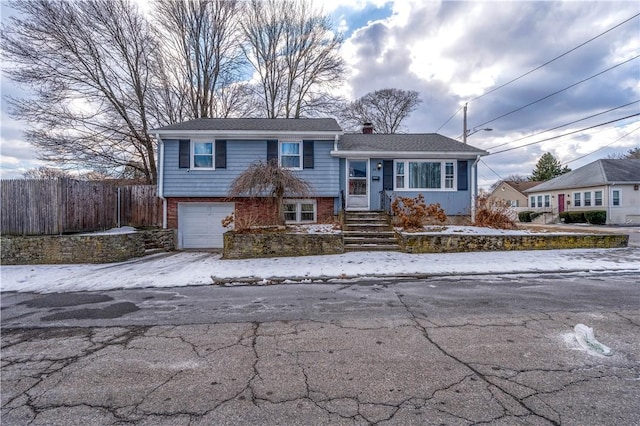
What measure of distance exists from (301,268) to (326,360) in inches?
192

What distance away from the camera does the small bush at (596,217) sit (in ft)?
76.3

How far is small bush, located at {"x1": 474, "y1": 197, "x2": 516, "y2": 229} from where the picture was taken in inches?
463

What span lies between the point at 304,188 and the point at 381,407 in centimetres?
931

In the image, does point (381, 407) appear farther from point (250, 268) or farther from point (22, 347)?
point (250, 268)

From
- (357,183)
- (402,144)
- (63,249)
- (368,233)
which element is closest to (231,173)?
(357,183)

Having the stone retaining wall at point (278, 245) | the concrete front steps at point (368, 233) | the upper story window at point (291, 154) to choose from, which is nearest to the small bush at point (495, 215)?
the concrete front steps at point (368, 233)

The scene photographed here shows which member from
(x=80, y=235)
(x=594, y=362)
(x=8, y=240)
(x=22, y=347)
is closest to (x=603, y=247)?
(x=594, y=362)

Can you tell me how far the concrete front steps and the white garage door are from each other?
5.50 meters

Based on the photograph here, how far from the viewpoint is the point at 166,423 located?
2172mm

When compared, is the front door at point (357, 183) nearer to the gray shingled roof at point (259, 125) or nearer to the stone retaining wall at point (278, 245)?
the gray shingled roof at point (259, 125)

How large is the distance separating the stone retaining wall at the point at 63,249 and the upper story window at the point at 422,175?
11.1m

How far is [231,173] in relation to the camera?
13.1m

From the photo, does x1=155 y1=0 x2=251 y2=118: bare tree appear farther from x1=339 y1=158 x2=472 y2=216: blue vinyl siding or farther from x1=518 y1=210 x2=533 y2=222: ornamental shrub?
x1=518 y1=210 x2=533 y2=222: ornamental shrub

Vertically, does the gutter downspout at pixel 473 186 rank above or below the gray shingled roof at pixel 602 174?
below
